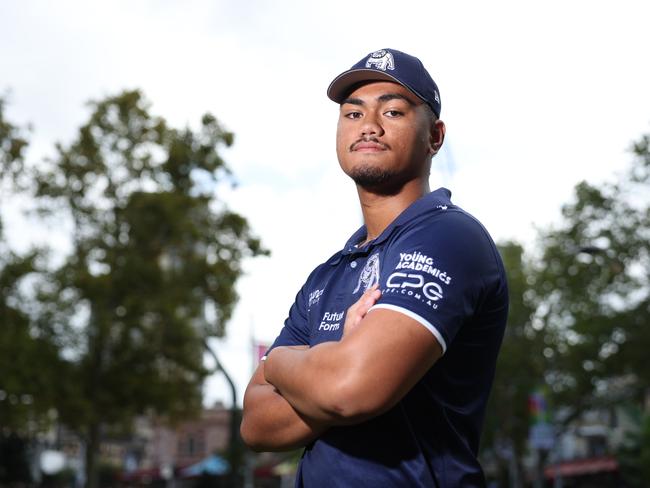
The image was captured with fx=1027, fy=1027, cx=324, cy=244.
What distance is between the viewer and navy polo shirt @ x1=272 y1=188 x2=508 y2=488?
2502mm

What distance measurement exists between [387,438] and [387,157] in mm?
806

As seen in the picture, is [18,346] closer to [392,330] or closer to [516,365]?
[392,330]

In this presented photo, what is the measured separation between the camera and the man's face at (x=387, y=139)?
2.91 metres

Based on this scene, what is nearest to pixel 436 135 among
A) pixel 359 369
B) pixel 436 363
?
pixel 436 363

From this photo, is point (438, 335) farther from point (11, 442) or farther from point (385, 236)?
point (11, 442)

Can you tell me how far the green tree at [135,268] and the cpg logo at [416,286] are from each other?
27.3 metres

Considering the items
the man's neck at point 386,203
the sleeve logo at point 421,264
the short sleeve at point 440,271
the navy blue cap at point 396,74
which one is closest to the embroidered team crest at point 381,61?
the navy blue cap at point 396,74

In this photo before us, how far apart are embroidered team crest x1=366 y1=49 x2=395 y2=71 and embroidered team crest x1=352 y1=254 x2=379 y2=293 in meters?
0.54

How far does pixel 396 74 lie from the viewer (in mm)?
2898

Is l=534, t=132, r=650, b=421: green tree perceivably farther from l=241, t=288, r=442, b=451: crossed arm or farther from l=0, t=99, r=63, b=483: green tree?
l=241, t=288, r=442, b=451: crossed arm

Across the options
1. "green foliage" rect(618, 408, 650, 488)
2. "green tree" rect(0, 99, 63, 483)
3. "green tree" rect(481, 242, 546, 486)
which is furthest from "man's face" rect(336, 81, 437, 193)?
"green tree" rect(481, 242, 546, 486)

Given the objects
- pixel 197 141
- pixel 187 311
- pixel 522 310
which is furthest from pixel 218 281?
pixel 522 310

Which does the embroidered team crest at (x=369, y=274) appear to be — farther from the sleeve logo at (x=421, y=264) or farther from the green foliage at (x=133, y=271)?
the green foliage at (x=133, y=271)

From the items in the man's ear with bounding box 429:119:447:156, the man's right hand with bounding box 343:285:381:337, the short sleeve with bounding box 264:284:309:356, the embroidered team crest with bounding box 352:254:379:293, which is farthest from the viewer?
the short sleeve with bounding box 264:284:309:356
